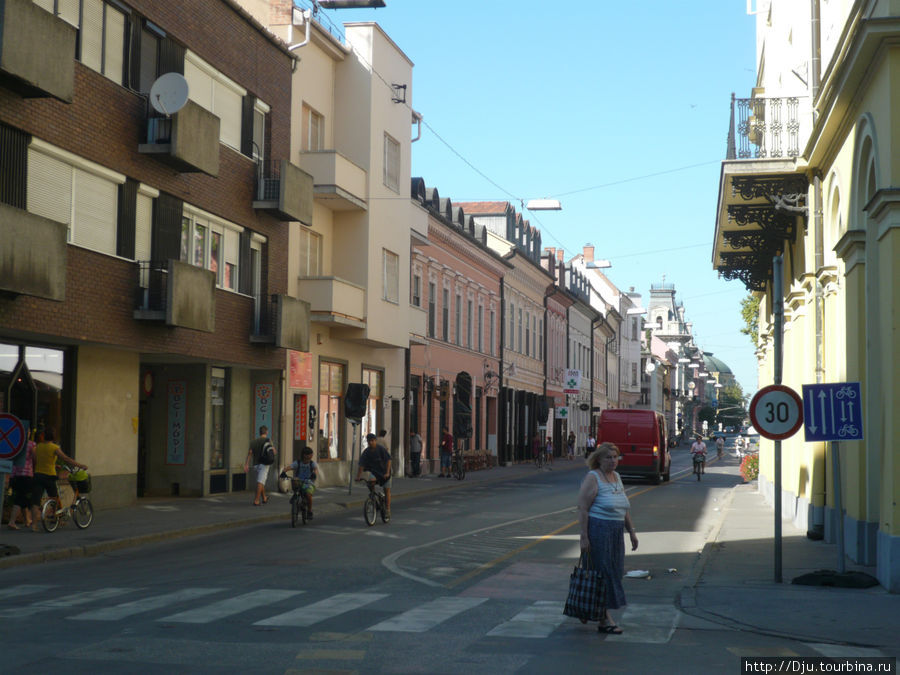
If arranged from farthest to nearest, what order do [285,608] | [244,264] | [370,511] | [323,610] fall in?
[244,264] → [370,511] → [285,608] → [323,610]

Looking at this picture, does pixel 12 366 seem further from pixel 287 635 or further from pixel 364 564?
pixel 287 635

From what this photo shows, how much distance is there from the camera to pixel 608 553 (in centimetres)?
998

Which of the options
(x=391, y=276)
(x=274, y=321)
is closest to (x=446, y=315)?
(x=391, y=276)

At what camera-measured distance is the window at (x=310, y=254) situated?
31.8 metres

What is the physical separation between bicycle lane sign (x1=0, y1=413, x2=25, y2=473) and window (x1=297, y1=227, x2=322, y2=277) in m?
16.8

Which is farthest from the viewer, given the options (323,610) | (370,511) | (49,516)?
(370,511)

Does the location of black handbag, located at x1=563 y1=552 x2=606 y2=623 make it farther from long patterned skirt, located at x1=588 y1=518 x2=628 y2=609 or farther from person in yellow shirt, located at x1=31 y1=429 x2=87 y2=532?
person in yellow shirt, located at x1=31 y1=429 x2=87 y2=532

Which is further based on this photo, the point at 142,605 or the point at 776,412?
the point at 776,412

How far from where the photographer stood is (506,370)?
5641 centimetres

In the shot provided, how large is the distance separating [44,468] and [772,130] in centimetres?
1349

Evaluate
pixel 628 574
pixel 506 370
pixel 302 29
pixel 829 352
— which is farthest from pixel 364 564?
pixel 506 370

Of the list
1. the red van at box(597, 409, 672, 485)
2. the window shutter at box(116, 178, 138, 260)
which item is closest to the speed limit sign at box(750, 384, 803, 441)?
the window shutter at box(116, 178, 138, 260)

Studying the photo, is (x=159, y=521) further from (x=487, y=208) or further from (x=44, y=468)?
(x=487, y=208)

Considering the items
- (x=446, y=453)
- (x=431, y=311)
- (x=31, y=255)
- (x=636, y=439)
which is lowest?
(x=446, y=453)
